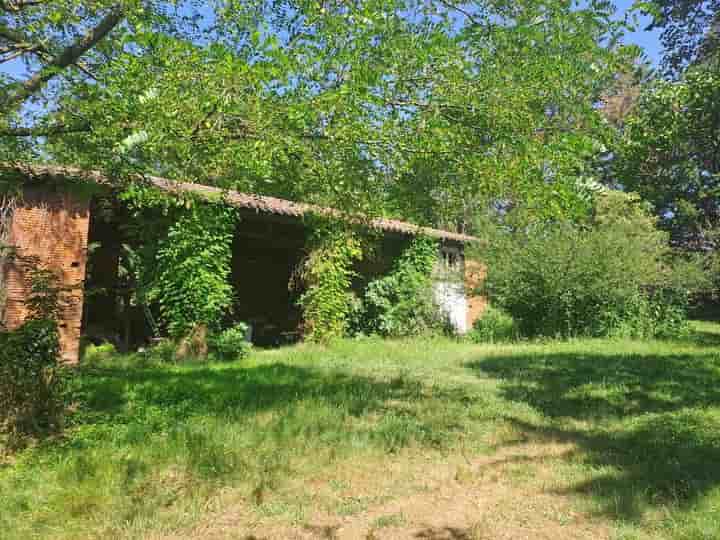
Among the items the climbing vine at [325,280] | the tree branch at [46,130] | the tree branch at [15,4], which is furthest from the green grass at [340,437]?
the tree branch at [15,4]

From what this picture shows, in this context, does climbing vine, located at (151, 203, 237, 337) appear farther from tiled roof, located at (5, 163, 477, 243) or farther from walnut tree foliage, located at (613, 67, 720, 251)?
walnut tree foliage, located at (613, 67, 720, 251)

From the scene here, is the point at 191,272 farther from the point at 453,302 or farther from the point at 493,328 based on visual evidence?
the point at 493,328

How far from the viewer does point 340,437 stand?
516 cm

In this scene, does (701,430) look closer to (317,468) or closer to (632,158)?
(317,468)

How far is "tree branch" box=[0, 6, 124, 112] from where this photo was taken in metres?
5.45

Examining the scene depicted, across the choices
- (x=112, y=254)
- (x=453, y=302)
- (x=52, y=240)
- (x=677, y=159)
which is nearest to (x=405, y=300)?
(x=453, y=302)

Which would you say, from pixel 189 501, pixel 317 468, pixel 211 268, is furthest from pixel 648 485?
pixel 211 268

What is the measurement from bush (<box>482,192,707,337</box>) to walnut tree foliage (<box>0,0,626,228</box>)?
7063 mm

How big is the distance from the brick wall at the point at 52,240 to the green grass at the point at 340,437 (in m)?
1.13

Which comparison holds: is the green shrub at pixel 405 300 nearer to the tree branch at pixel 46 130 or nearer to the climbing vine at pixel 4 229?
the climbing vine at pixel 4 229

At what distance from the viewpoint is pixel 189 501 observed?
12.3 feet

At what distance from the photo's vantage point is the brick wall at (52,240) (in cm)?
865

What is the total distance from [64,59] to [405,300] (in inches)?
394

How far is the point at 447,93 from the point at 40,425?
5.29 meters
